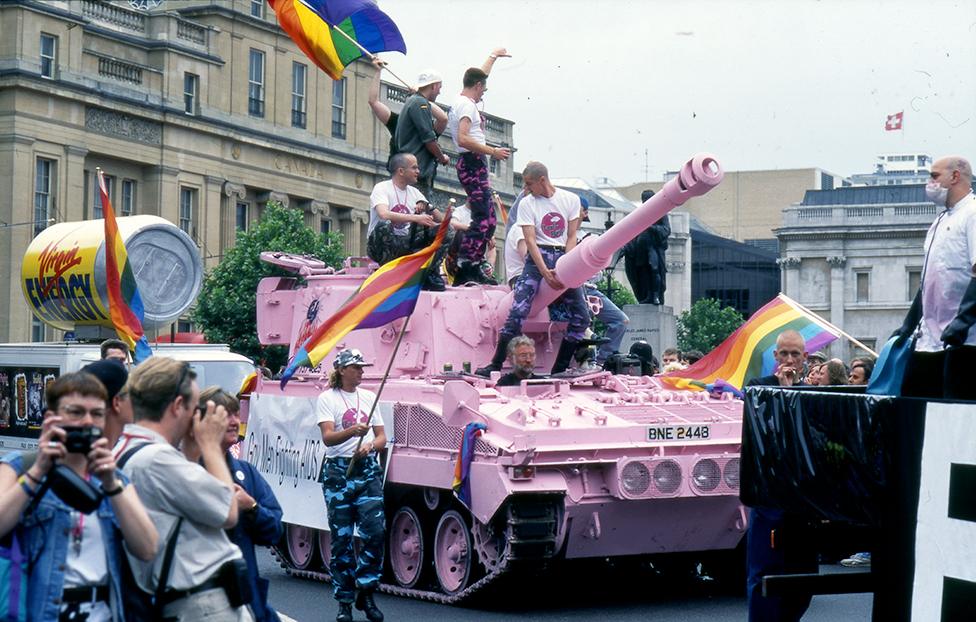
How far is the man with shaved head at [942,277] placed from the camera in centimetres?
760

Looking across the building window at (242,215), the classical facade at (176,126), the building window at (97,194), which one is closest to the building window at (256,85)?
the classical facade at (176,126)

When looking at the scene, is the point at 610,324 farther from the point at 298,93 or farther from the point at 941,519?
the point at 298,93

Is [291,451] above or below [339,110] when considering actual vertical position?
below

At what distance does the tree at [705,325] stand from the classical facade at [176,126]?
60.3 ft

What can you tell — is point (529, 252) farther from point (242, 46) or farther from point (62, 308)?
point (242, 46)

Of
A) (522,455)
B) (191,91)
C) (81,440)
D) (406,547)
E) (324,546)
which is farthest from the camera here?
(191,91)

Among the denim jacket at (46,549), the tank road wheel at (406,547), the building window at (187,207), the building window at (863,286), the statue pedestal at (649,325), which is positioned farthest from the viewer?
the building window at (863,286)

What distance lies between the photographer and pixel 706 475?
39.4 ft

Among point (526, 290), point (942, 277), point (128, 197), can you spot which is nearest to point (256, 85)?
point (128, 197)

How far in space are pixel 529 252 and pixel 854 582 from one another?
6391mm

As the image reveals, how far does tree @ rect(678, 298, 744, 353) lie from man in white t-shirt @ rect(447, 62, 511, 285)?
63.7 meters

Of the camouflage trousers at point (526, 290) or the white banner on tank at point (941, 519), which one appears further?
the camouflage trousers at point (526, 290)

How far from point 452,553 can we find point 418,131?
4.06 m

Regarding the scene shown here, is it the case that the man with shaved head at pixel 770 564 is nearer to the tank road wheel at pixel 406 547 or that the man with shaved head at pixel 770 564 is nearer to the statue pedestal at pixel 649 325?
the tank road wheel at pixel 406 547
